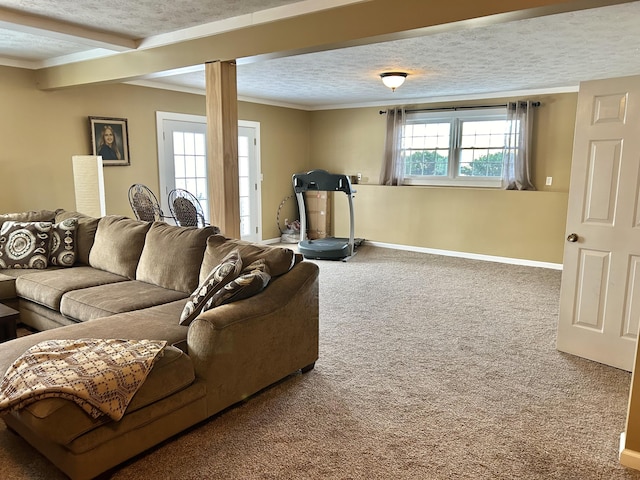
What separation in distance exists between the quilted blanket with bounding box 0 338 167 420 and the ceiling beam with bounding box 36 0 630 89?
2121 millimetres

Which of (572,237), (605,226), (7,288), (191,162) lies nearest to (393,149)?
(191,162)

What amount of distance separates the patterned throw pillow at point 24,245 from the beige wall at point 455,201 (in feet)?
15.8

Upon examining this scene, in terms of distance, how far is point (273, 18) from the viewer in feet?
10.6

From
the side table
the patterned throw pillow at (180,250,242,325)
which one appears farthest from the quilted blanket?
the side table

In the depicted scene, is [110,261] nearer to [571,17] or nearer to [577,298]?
[577,298]

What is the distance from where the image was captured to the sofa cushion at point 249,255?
288 cm

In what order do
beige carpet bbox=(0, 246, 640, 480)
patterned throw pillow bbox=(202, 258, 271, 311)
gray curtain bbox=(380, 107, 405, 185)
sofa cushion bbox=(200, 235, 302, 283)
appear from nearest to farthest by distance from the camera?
beige carpet bbox=(0, 246, 640, 480), patterned throw pillow bbox=(202, 258, 271, 311), sofa cushion bbox=(200, 235, 302, 283), gray curtain bbox=(380, 107, 405, 185)

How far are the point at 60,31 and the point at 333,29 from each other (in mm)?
2168

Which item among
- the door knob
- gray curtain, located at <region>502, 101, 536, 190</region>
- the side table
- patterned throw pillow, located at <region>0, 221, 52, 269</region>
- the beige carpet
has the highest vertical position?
gray curtain, located at <region>502, 101, 536, 190</region>

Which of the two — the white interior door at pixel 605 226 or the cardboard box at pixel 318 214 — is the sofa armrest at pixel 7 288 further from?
the cardboard box at pixel 318 214

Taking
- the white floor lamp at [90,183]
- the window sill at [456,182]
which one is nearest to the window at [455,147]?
the window sill at [456,182]

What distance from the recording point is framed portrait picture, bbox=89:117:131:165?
5590 mm

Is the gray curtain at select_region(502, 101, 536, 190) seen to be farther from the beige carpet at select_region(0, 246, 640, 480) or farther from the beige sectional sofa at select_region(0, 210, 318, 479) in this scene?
the beige sectional sofa at select_region(0, 210, 318, 479)

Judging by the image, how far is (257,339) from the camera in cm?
262
